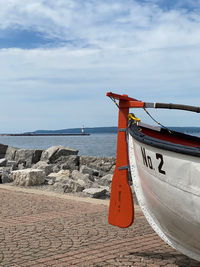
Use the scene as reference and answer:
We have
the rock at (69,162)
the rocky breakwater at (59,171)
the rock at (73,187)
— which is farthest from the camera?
the rock at (69,162)

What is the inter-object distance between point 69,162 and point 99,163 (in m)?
1.70

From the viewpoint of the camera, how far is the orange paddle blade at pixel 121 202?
18.5ft

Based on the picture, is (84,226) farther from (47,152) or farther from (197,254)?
(47,152)

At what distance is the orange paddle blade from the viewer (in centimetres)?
563

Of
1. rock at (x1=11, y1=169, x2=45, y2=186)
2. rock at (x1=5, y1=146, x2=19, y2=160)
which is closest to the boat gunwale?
rock at (x1=11, y1=169, x2=45, y2=186)

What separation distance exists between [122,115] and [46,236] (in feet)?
7.44

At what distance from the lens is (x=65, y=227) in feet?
23.3

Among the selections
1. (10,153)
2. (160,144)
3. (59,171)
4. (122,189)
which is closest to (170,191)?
(160,144)

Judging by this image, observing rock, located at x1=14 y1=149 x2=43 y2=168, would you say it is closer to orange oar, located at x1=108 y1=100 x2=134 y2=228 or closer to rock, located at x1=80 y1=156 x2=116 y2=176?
rock, located at x1=80 y1=156 x2=116 y2=176

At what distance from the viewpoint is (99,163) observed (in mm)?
19500

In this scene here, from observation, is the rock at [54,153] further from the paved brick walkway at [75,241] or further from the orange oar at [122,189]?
the orange oar at [122,189]

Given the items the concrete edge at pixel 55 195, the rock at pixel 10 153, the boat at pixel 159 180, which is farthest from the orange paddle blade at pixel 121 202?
the rock at pixel 10 153

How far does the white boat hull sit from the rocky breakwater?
17.1 ft

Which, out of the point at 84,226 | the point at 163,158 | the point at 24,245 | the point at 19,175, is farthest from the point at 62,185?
the point at 163,158
